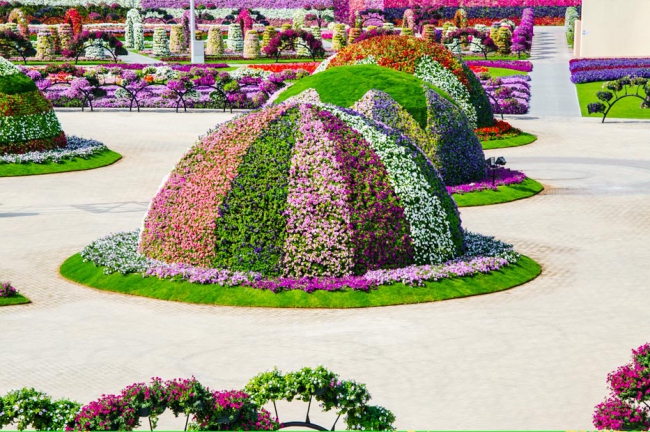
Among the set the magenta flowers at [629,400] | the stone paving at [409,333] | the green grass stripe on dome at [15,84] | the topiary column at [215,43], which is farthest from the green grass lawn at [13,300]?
the topiary column at [215,43]

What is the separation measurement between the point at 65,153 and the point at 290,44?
37406mm

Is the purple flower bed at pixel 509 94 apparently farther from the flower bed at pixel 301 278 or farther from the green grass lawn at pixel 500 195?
the flower bed at pixel 301 278

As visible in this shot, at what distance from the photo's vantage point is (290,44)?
6662 cm

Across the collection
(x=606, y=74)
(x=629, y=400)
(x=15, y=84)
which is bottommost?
(x=629, y=400)

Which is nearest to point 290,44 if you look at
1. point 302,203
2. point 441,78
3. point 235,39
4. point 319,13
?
point 235,39

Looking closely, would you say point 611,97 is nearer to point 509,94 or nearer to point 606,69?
point 509,94

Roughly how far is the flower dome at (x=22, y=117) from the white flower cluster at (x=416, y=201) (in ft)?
45.9

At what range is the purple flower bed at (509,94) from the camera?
1623 inches

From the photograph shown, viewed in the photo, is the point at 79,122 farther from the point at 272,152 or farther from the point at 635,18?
the point at 635,18

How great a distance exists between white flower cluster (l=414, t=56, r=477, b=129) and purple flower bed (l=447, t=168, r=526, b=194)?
8.24ft

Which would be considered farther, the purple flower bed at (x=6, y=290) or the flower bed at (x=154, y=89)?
the flower bed at (x=154, y=89)

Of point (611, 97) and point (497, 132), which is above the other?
point (611, 97)

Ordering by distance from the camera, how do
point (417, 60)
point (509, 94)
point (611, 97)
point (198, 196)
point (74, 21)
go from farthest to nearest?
point (74, 21), point (509, 94), point (611, 97), point (417, 60), point (198, 196)

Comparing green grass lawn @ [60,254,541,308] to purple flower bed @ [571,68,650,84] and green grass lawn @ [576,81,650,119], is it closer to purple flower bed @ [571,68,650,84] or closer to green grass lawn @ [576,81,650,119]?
green grass lawn @ [576,81,650,119]
